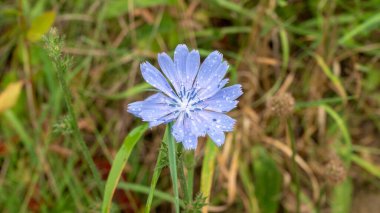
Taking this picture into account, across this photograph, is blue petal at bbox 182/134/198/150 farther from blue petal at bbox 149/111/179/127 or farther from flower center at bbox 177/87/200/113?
flower center at bbox 177/87/200/113

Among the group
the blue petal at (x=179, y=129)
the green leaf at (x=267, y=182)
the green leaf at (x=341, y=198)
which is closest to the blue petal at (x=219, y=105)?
the blue petal at (x=179, y=129)

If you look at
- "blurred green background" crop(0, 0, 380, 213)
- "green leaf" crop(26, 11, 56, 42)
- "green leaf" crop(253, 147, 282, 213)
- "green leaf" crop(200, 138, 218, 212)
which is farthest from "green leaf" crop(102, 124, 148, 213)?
"green leaf" crop(26, 11, 56, 42)

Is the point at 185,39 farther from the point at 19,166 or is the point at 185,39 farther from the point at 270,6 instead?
the point at 19,166

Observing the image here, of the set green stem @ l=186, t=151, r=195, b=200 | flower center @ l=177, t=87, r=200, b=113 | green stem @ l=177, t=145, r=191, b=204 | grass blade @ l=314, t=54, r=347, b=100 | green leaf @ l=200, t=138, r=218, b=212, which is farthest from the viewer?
grass blade @ l=314, t=54, r=347, b=100

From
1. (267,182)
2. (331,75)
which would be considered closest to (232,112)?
(267,182)

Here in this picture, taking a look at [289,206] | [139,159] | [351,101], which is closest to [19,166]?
[139,159]

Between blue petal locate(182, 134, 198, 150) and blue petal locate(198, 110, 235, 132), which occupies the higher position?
blue petal locate(198, 110, 235, 132)

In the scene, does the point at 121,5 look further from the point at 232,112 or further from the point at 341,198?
the point at 341,198
